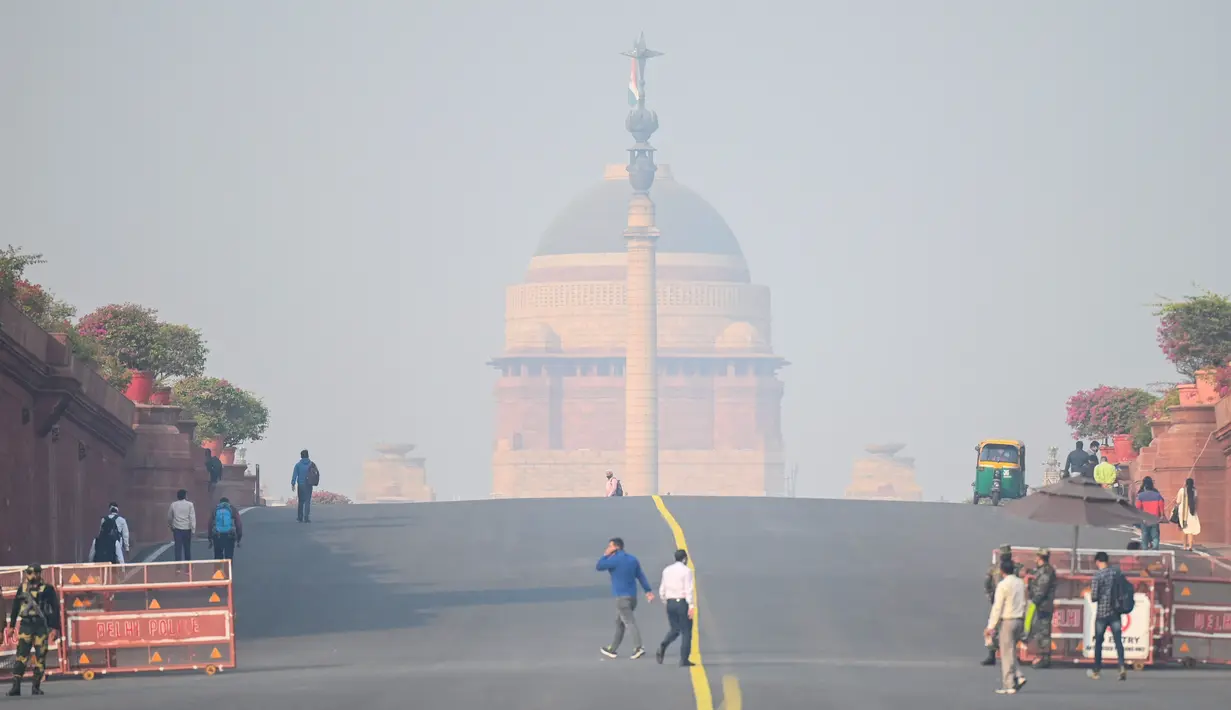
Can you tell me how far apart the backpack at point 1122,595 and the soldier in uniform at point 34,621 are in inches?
475

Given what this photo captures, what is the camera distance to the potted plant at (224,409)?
75938mm

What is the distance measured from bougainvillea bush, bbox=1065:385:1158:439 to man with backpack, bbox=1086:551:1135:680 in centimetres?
4984

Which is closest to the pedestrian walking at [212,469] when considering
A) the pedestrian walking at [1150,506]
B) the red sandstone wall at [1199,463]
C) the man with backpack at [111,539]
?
the man with backpack at [111,539]

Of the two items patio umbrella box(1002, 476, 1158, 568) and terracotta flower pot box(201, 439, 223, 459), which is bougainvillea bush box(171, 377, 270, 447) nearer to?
terracotta flower pot box(201, 439, 223, 459)

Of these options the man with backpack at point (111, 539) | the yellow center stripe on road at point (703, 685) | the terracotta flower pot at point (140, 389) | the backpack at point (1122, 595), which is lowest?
the yellow center stripe on road at point (703, 685)

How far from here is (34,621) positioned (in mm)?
27359

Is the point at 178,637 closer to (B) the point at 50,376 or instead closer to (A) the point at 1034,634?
(A) the point at 1034,634

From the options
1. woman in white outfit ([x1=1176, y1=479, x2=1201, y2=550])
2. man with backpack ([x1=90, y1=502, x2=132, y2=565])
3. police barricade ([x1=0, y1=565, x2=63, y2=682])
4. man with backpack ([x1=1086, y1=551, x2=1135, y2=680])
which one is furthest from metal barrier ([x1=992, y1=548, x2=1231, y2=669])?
man with backpack ([x1=90, y1=502, x2=132, y2=565])

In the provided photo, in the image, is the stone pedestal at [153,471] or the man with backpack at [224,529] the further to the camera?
the stone pedestal at [153,471]

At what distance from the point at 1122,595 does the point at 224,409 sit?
53774mm

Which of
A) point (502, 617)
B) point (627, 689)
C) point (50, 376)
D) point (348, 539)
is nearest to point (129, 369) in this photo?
point (348, 539)

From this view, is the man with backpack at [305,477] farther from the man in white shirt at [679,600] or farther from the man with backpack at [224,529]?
the man in white shirt at [679,600]

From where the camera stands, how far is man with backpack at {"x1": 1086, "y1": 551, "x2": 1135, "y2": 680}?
91.1 ft

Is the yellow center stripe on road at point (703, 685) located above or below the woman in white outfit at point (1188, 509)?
below
